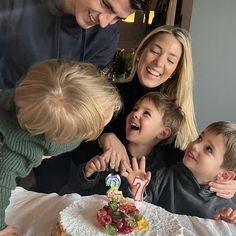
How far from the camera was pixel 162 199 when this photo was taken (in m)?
1.16

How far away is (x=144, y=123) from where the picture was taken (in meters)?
1.27

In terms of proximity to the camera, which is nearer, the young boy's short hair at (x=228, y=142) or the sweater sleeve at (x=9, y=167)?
the sweater sleeve at (x=9, y=167)

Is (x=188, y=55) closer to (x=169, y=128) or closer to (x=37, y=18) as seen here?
(x=169, y=128)

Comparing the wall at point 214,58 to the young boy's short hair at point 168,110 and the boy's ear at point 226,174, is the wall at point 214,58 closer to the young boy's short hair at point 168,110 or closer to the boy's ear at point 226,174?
the young boy's short hair at point 168,110

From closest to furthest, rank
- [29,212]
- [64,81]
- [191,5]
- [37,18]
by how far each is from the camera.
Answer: [64,81] < [29,212] < [37,18] < [191,5]

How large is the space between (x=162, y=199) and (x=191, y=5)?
1.36 metres

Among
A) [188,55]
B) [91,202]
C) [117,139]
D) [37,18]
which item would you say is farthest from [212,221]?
[37,18]

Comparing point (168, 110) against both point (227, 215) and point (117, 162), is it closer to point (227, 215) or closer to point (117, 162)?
point (117, 162)

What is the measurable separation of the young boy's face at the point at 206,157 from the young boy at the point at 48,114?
1.21 ft

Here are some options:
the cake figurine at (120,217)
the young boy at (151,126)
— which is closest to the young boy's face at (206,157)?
the young boy at (151,126)

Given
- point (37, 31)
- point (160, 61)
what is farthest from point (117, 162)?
point (37, 31)

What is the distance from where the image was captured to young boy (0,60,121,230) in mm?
811

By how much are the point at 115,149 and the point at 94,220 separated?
41 centimetres

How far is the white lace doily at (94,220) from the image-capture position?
2.65 feet
